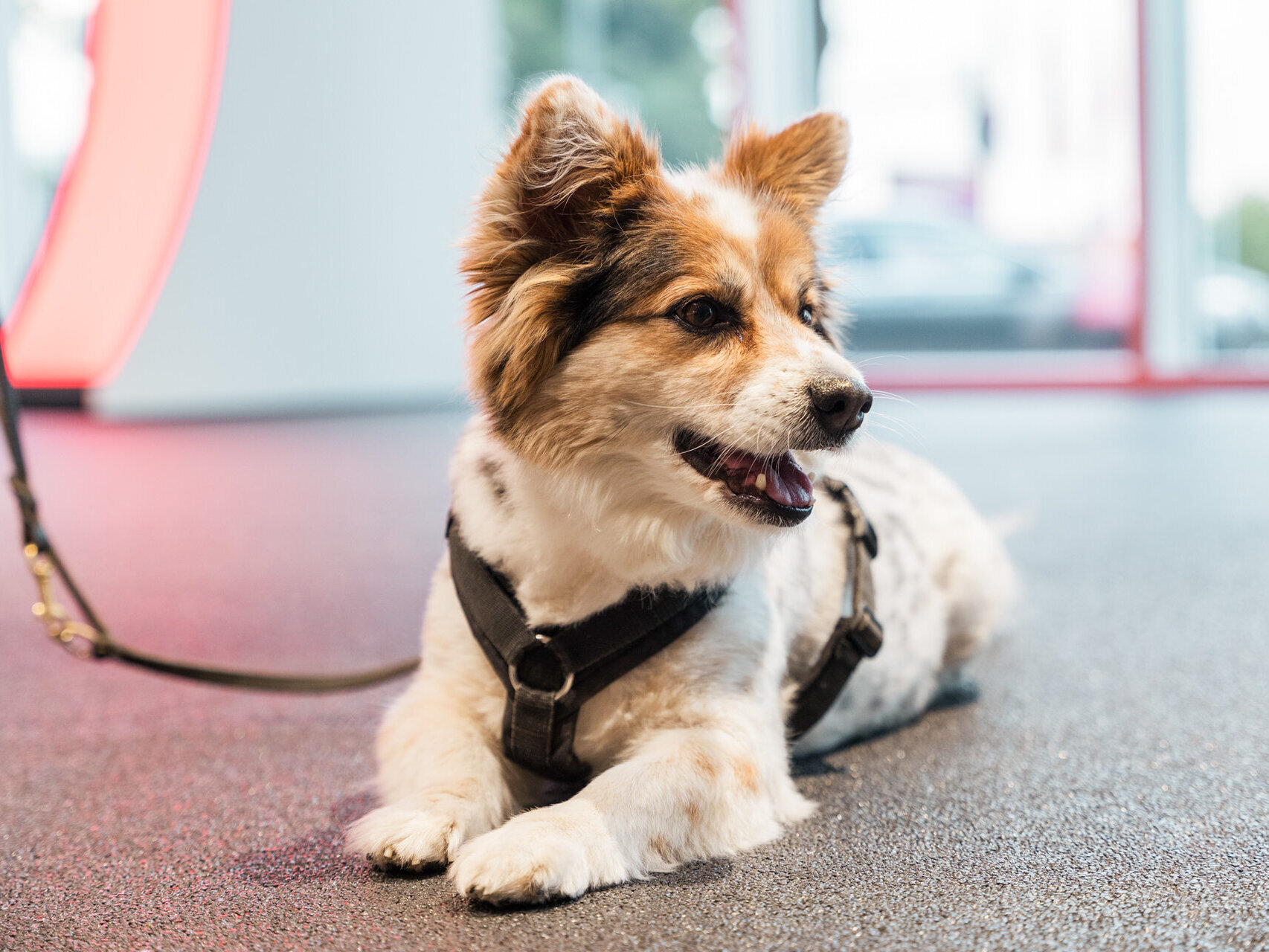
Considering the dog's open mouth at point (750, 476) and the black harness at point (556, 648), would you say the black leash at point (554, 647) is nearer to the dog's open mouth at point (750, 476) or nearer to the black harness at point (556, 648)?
the black harness at point (556, 648)

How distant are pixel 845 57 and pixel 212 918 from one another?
11.5 m

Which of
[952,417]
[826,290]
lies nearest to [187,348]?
[952,417]

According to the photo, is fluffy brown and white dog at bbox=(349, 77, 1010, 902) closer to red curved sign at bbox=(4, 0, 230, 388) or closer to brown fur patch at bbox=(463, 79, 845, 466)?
brown fur patch at bbox=(463, 79, 845, 466)

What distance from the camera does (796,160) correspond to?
2.08 metres

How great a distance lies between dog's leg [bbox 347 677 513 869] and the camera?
1.60 metres

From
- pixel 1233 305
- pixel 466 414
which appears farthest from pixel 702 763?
pixel 1233 305

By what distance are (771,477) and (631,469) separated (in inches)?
8.5

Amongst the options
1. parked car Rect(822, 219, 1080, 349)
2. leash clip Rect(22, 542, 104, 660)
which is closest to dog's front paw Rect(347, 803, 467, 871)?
leash clip Rect(22, 542, 104, 660)

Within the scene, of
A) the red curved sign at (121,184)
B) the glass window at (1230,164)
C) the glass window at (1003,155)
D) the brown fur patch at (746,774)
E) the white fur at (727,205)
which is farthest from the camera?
the glass window at (1003,155)

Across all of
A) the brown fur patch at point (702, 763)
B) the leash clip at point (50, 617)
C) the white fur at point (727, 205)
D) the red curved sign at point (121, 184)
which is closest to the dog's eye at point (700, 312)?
the white fur at point (727, 205)

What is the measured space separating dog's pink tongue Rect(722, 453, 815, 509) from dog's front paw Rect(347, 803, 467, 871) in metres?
0.63

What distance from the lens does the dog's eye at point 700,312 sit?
179cm

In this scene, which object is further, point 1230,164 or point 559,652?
point 1230,164

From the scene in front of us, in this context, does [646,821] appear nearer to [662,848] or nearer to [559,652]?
[662,848]
